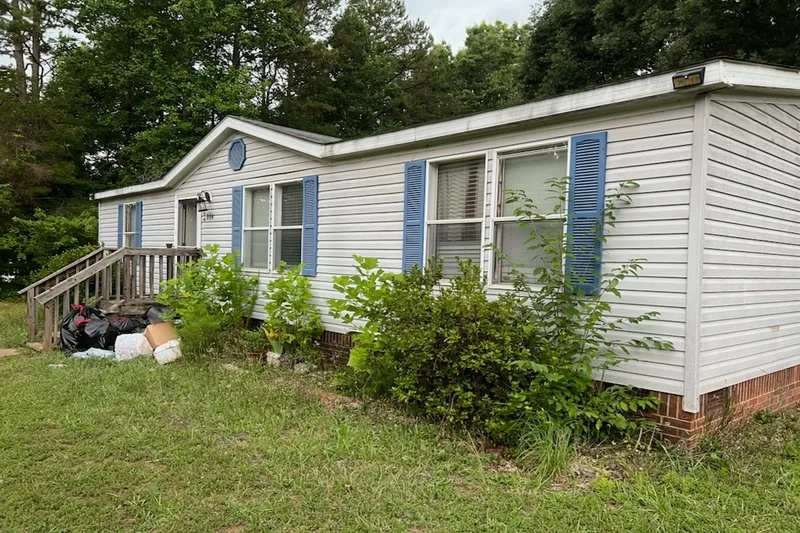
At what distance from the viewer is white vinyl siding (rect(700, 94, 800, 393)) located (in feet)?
13.0

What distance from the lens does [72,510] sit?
3.04 metres

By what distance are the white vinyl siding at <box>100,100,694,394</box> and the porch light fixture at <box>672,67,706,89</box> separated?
0.22 metres

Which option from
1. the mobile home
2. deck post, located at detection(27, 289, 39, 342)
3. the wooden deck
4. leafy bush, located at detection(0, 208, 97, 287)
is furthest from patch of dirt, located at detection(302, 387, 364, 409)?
leafy bush, located at detection(0, 208, 97, 287)

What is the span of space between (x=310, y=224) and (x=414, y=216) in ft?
6.18

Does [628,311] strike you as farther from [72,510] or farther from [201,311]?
[201,311]

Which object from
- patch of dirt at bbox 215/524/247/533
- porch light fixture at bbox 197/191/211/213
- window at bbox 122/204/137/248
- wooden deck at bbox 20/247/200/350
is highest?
porch light fixture at bbox 197/191/211/213

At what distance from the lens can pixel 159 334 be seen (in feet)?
23.5

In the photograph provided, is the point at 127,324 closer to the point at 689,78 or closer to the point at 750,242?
the point at 689,78

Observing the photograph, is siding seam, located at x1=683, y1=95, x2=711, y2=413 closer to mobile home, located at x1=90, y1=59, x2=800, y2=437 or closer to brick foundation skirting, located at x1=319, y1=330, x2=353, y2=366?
Answer: mobile home, located at x1=90, y1=59, x2=800, y2=437

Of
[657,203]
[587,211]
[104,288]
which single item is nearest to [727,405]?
[657,203]

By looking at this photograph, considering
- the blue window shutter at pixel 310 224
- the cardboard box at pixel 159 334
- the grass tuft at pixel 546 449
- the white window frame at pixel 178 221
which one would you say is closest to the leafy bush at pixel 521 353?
the grass tuft at pixel 546 449

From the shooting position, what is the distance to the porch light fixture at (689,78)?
11.9 feet

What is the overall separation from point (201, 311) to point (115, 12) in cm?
1471

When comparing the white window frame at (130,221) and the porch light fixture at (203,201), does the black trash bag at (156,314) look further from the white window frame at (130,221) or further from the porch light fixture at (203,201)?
the white window frame at (130,221)
